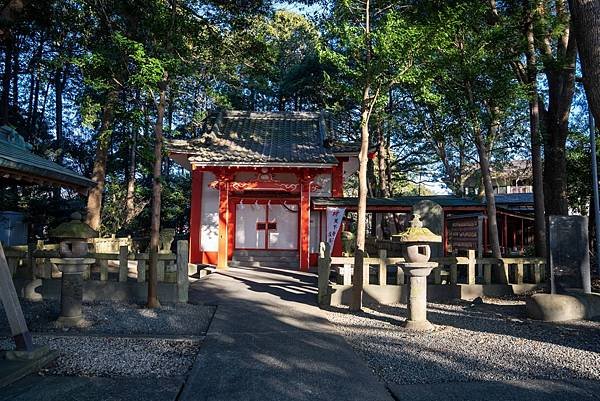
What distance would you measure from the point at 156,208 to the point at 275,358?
14.2 ft

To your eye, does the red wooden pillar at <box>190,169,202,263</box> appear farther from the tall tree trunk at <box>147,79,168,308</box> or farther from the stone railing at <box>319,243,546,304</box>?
the tall tree trunk at <box>147,79,168,308</box>

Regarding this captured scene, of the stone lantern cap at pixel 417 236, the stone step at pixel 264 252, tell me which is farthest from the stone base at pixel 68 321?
the stone step at pixel 264 252

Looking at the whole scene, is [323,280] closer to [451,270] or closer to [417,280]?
[417,280]

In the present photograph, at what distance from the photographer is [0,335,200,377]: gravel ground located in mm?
4809

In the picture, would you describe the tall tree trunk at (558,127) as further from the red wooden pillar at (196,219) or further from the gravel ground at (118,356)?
the red wooden pillar at (196,219)

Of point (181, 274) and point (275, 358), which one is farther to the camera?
point (181, 274)

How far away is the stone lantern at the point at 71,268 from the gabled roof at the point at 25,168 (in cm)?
84

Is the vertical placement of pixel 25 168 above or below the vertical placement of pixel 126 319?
above

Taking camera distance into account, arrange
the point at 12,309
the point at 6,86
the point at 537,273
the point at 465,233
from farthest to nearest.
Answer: the point at 6,86
the point at 465,233
the point at 537,273
the point at 12,309

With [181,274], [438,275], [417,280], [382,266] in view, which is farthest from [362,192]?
[181,274]

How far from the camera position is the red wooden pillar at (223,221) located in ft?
49.9

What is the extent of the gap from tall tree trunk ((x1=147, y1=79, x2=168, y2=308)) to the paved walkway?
1.15 m

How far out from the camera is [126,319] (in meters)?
7.45

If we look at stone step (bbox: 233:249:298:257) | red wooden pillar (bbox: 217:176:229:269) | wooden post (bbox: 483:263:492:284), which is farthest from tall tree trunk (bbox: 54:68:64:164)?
wooden post (bbox: 483:263:492:284)
